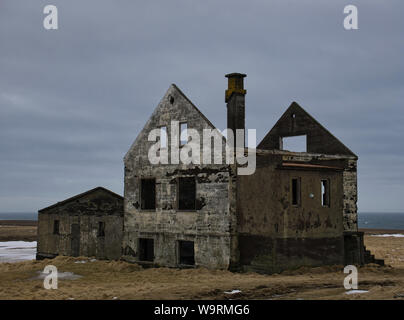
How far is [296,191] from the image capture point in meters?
21.5

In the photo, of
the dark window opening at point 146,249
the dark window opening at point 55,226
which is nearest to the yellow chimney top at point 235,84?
the dark window opening at point 146,249

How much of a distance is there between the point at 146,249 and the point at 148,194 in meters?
2.86

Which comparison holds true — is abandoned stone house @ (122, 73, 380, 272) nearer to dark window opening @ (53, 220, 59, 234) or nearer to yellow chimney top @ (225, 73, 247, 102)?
yellow chimney top @ (225, 73, 247, 102)

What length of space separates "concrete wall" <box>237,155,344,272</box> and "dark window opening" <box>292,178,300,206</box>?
8.2 inches

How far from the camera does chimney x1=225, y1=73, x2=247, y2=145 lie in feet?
76.8

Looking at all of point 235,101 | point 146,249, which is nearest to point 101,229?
point 146,249

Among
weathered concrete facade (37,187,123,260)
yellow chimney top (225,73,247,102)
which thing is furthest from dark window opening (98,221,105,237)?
yellow chimney top (225,73,247,102)

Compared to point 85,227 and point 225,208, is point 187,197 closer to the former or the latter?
point 85,227

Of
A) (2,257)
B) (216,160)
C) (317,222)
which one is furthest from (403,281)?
(2,257)

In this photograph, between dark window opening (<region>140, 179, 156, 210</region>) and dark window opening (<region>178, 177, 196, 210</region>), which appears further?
dark window opening (<region>178, 177, 196, 210</region>)

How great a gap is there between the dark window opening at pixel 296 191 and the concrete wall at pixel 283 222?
0.21 meters

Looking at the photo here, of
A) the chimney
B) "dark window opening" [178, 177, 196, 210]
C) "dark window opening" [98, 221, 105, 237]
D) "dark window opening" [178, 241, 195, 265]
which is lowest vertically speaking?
"dark window opening" [178, 241, 195, 265]

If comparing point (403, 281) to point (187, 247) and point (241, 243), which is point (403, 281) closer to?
point (241, 243)

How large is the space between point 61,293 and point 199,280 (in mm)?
5236
